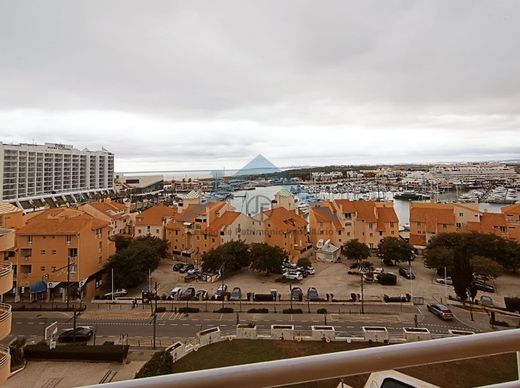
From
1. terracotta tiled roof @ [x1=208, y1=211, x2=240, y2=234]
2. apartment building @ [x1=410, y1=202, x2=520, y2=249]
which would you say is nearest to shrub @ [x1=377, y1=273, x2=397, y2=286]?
apartment building @ [x1=410, y1=202, x2=520, y2=249]

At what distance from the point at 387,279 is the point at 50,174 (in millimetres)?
28421

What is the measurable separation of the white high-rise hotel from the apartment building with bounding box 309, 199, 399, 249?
2157cm

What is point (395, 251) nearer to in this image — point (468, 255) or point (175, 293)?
point (468, 255)

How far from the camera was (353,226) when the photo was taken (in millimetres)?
14305

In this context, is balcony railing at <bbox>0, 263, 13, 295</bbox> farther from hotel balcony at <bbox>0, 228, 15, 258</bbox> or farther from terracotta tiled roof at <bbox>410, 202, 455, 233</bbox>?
terracotta tiled roof at <bbox>410, 202, 455, 233</bbox>

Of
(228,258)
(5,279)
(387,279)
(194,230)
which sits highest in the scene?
(5,279)

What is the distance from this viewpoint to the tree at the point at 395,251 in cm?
1196

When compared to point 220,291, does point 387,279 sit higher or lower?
higher

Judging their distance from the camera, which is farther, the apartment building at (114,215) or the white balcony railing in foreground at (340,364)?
the apartment building at (114,215)

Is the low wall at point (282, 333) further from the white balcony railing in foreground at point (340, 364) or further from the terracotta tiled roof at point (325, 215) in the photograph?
the terracotta tiled roof at point (325, 215)

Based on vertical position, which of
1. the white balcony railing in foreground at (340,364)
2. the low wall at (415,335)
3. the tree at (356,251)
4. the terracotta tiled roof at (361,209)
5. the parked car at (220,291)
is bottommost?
A: the parked car at (220,291)

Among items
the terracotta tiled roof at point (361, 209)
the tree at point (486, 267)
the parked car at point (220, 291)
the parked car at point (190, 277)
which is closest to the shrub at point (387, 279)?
the tree at point (486, 267)

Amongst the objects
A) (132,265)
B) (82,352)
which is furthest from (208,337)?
(132,265)

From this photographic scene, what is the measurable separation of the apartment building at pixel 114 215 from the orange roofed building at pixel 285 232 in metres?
6.87
